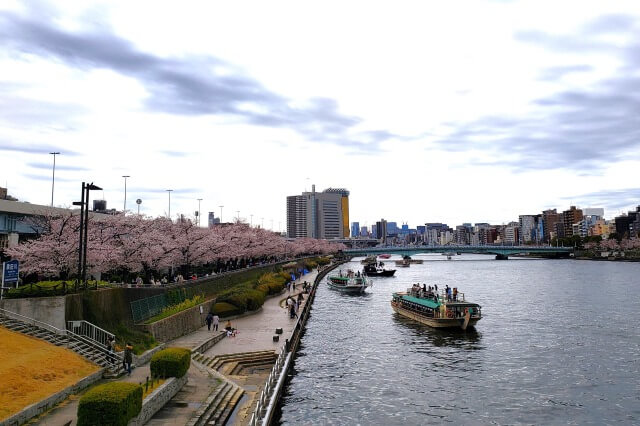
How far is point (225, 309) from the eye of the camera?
2167 inches

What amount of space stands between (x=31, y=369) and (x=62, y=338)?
17.7 ft

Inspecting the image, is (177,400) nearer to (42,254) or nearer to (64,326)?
(64,326)

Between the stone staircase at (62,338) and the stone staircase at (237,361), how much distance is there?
23.2 ft

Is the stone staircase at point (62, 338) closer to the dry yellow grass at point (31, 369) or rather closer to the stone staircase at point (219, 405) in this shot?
the dry yellow grass at point (31, 369)

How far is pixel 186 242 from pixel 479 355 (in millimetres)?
42743

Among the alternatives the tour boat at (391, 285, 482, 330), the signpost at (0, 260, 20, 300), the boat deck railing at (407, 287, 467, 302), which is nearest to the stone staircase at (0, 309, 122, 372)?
the signpost at (0, 260, 20, 300)

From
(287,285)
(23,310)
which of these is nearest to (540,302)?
(287,285)

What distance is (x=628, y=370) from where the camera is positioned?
3588 centimetres

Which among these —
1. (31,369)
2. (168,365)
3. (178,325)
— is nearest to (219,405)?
(168,365)

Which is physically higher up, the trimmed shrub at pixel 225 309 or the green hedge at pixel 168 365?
the green hedge at pixel 168 365

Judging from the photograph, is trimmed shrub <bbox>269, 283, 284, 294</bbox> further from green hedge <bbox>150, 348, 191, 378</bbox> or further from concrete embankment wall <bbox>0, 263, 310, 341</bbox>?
green hedge <bbox>150, 348, 191, 378</bbox>

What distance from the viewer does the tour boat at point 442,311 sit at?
172 feet

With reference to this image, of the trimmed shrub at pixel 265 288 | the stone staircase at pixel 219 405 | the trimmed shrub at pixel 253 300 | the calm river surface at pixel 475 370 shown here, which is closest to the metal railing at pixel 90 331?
the stone staircase at pixel 219 405

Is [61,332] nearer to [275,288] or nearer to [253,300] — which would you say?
[253,300]
